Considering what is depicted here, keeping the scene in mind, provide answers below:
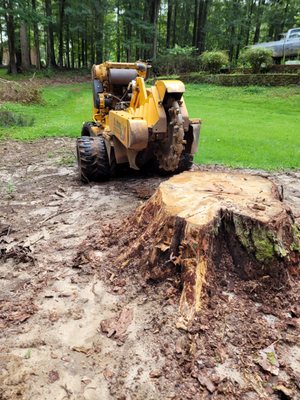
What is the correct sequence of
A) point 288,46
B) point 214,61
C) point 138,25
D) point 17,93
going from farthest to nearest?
1. point 138,25
2. point 214,61
3. point 288,46
4. point 17,93

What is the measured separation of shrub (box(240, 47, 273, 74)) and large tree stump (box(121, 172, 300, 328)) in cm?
2085

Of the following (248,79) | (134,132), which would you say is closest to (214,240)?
(134,132)

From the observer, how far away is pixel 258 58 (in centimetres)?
2250

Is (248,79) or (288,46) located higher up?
(288,46)

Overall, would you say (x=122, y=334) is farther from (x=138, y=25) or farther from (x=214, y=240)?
(x=138, y=25)

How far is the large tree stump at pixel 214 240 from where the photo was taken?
10.8 ft

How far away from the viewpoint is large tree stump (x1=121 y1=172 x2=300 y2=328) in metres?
3.28

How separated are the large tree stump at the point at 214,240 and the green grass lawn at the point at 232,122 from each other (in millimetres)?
5221

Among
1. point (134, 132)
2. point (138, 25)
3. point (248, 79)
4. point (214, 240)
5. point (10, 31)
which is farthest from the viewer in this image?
point (138, 25)

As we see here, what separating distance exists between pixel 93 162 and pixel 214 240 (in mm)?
4043

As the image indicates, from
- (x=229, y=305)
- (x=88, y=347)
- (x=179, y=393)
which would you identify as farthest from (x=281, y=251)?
(x=88, y=347)

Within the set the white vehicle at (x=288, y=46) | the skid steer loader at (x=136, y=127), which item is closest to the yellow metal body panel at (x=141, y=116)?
the skid steer loader at (x=136, y=127)

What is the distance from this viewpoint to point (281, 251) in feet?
11.0

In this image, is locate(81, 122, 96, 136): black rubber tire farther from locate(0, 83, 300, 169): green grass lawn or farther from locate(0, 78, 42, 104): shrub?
locate(0, 78, 42, 104): shrub
